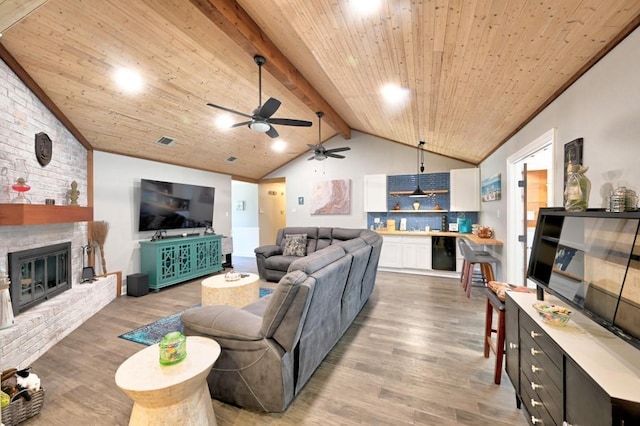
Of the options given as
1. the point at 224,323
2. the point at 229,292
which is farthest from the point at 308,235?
the point at 224,323

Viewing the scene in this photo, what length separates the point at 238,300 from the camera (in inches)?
124

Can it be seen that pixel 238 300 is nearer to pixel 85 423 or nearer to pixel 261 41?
pixel 85 423

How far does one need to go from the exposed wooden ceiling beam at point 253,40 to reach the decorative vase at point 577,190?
292 centimetres

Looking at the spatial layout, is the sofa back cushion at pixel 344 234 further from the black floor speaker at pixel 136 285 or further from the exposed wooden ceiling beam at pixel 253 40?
the black floor speaker at pixel 136 285

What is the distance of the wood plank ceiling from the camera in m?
1.70

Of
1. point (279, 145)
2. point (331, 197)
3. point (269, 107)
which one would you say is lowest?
point (331, 197)

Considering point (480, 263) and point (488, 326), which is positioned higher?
point (480, 263)

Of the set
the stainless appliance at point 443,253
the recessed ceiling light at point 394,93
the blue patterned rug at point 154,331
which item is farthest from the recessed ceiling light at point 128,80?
the stainless appliance at point 443,253

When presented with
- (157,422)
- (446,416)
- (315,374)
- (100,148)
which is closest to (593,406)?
(446,416)

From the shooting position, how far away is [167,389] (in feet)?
4.40

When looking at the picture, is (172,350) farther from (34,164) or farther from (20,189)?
(34,164)

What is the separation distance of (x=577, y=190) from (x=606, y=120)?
55 cm

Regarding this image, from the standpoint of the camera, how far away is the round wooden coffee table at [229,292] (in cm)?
308

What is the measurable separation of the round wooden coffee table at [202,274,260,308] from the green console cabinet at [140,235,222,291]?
1963 mm
